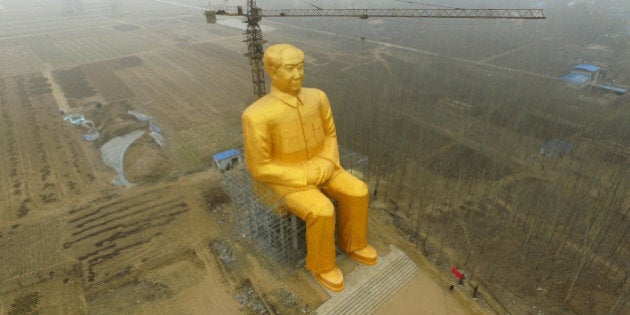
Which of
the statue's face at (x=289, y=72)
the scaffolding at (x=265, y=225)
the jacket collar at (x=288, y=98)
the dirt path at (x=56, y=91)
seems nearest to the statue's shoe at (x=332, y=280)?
the scaffolding at (x=265, y=225)

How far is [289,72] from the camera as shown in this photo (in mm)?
11523

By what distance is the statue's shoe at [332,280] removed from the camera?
12.7 m

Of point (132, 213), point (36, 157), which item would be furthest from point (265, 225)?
point (36, 157)

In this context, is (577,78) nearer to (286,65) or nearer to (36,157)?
(286,65)

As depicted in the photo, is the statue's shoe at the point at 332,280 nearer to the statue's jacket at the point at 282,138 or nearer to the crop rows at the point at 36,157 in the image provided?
the statue's jacket at the point at 282,138

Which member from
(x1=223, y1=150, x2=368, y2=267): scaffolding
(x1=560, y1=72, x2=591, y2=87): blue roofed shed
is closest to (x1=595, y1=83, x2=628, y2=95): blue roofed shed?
(x1=560, y1=72, x2=591, y2=87): blue roofed shed

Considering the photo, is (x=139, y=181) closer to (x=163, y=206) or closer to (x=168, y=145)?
(x=163, y=206)

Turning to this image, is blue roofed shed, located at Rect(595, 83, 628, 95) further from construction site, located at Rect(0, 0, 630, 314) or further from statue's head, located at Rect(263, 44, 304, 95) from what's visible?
statue's head, located at Rect(263, 44, 304, 95)

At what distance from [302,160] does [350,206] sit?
89.7 inches

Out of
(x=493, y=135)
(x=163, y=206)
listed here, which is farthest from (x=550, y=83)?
(x=163, y=206)

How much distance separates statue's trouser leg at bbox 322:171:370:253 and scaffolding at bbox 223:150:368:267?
1595 millimetres

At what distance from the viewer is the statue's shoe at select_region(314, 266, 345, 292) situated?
12.7 m

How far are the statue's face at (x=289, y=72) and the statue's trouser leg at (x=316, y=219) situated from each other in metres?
3.43

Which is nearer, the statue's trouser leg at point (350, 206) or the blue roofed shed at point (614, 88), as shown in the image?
the statue's trouser leg at point (350, 206)
